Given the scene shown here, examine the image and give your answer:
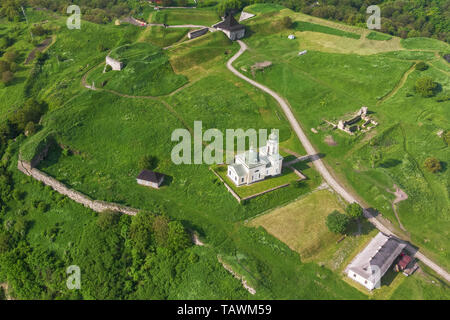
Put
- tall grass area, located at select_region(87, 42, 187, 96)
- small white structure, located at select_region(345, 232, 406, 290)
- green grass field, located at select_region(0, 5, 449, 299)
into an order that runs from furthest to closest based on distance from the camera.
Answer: tall grass area, located at select_region(87, 42, 187, 96), green grass field, located at select_region(0, 5, 449, 299), small white structure, located at select_region(345, 232, 406, 290)

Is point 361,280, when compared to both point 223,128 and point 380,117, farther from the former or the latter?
point 380,117

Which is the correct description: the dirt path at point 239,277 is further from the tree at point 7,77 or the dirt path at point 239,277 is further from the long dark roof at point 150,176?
the tree at point 7,77

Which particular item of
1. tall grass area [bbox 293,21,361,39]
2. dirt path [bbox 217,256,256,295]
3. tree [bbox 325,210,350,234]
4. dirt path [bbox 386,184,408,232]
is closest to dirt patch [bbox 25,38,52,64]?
tall grass area [bbox 293,21,361,39]

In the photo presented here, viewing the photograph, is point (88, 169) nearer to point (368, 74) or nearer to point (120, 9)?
point (368, 74)

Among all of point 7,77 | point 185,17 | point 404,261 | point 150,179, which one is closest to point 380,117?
point 404,261

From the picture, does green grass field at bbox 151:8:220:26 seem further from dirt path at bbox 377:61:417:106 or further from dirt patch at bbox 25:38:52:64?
dirt path at bbox 377:61:417:106

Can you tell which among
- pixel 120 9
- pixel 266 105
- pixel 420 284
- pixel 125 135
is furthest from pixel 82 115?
pixel 120 9
